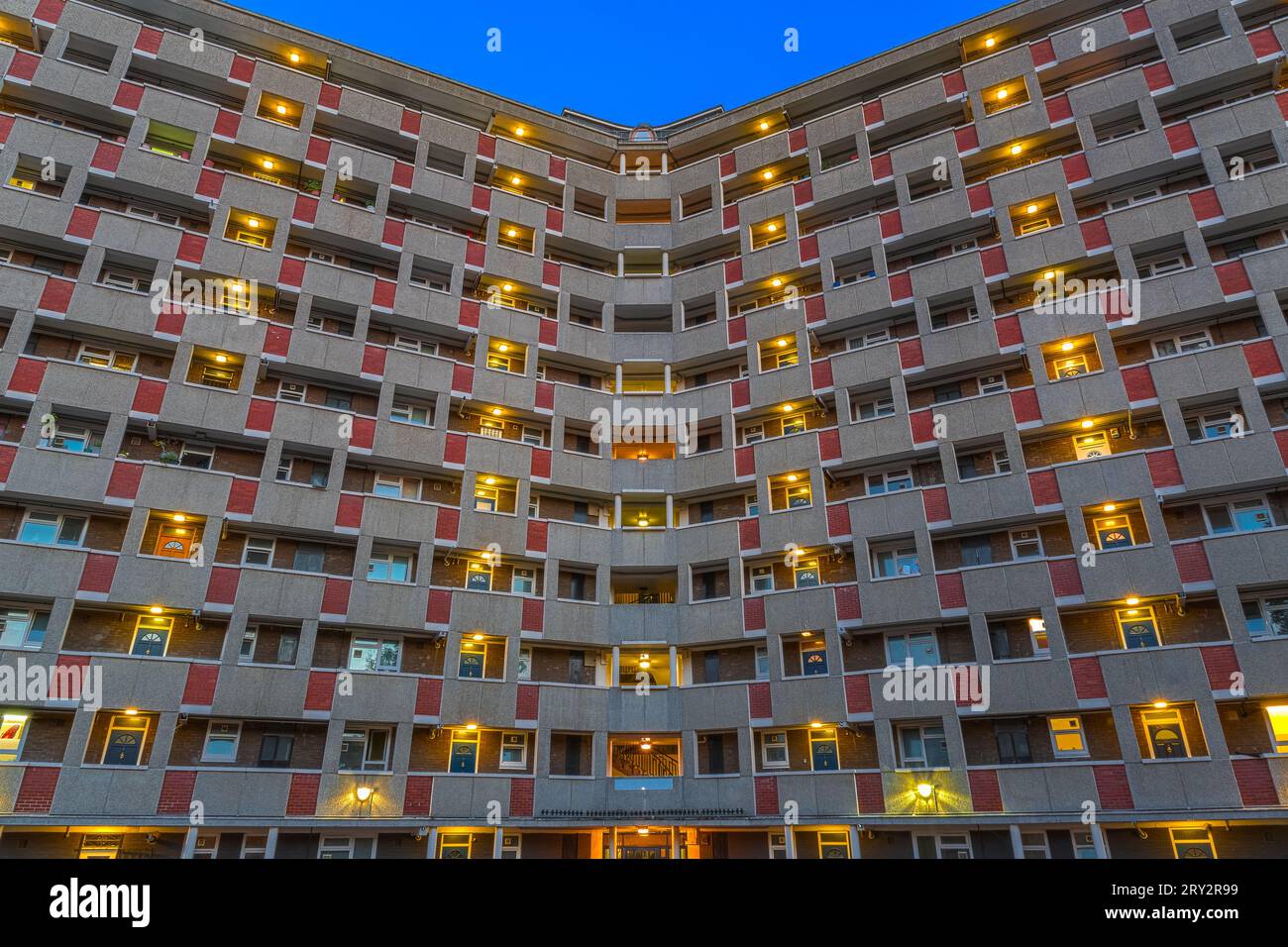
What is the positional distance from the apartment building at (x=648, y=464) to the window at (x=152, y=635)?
3.5 inches

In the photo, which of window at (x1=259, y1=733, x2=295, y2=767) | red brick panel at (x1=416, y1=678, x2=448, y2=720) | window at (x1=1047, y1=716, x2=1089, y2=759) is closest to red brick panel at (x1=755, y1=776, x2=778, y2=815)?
window at (x1=1047, y1=716, x2=1089, y2=759)

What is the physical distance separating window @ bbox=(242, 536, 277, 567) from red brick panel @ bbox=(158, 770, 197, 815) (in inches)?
305

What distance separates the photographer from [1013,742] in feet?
88.7

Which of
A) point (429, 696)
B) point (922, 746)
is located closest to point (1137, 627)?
point (922, 746)

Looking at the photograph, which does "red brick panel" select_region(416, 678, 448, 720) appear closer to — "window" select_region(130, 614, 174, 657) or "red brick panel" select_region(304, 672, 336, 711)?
"red brick panel" select_region(304, 672, 336, 711)

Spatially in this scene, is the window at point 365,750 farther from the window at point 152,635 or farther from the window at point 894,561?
the window at point 894,561

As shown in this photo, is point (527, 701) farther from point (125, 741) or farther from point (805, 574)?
point (125, 741)

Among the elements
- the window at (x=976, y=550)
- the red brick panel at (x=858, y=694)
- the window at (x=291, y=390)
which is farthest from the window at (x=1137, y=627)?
the window at (x=291, y=390)

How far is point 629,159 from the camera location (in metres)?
43.7

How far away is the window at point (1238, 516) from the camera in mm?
26391

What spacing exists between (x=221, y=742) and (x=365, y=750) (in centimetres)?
476
